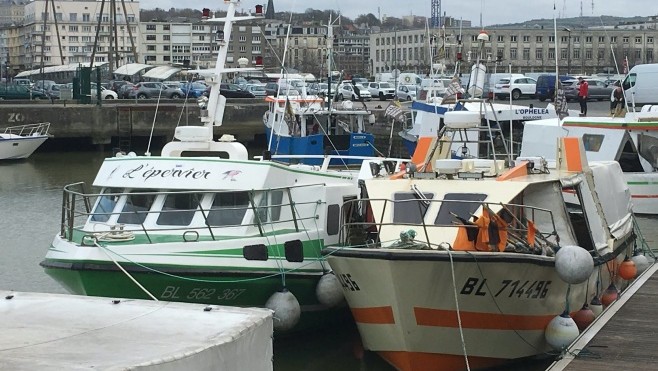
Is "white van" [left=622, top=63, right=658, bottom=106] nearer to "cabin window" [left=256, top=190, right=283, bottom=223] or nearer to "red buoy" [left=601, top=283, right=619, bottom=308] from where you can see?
"red buoy" [left=601, top=283, right=619, bottom=308]

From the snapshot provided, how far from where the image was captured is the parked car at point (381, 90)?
65250 millimetres

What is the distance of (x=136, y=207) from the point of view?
47.7ft

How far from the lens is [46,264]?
1398cm

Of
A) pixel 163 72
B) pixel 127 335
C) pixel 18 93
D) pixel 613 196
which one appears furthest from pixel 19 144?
pixel 127 335

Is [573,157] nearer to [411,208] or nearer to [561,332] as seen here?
[411,208]

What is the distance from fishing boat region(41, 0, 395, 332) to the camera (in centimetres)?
1334

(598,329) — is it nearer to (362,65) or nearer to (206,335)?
(206,335)

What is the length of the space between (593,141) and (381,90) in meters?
38.4

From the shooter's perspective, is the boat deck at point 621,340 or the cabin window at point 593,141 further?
the cabin window at point 593,141

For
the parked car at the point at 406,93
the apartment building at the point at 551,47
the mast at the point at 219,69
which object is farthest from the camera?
the apartment building at the point at 551,47

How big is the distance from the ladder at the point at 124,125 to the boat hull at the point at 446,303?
3648cm

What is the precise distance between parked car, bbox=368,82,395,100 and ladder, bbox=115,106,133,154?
2100cm

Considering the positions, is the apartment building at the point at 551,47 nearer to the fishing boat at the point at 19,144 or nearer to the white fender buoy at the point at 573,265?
the fishing boat at the point at 19,144

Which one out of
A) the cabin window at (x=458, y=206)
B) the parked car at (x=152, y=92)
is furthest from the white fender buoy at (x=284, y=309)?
the parked car at (x=152, y=92)
